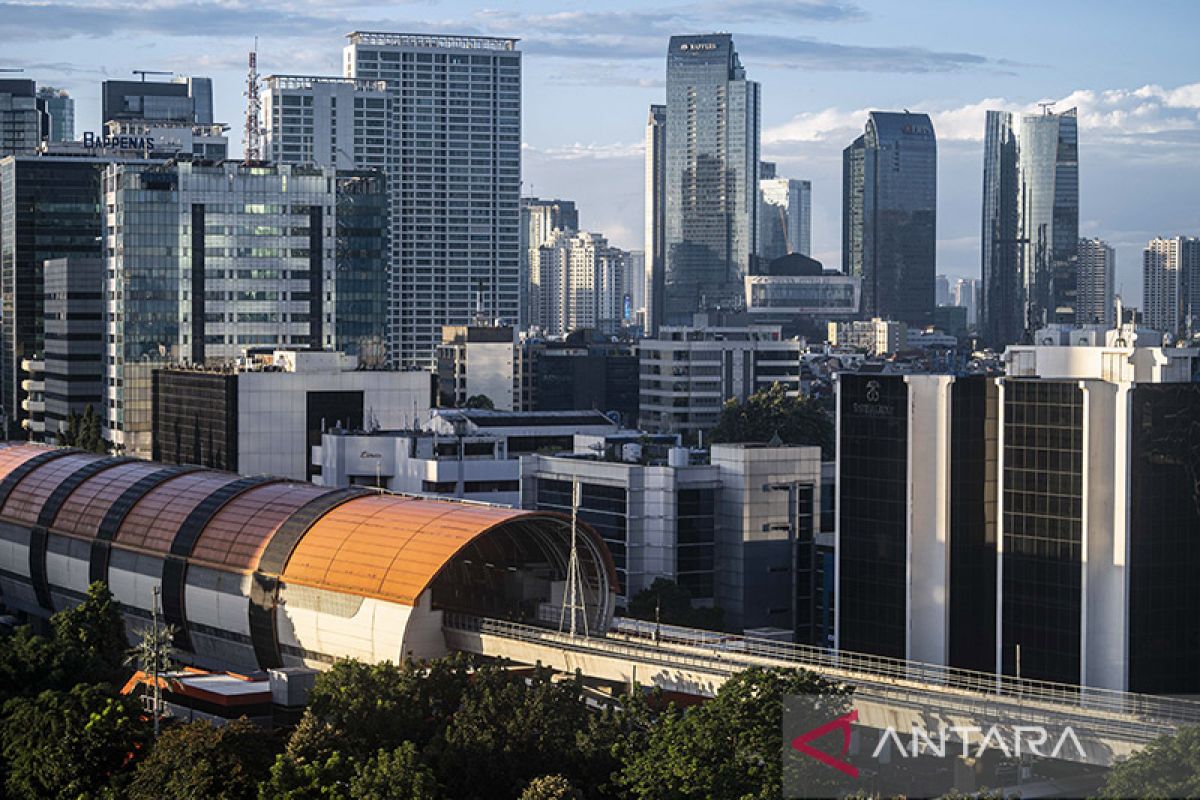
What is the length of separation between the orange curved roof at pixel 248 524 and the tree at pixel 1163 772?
5754cm

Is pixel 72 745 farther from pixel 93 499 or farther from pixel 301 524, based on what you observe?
pixel 93 499

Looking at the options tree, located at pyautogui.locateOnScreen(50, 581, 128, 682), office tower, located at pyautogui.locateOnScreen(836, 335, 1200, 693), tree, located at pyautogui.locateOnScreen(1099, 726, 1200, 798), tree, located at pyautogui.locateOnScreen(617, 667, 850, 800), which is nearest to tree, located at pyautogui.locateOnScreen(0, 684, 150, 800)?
tree, located at pyautogui.locateOnScreen(50, 581, 128, 682)

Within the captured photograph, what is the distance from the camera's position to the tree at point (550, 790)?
70.8 meters

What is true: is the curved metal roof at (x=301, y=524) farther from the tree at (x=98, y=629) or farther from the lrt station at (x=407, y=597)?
the tree at (x=98, y=629)

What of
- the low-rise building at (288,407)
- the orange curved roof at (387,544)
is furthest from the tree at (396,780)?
the low-rise building at (288,407)

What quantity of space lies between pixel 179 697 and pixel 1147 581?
1751 inches

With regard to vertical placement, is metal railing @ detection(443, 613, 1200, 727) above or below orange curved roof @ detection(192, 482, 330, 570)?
below

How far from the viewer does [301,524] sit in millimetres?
112875

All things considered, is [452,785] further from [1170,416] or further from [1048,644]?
[1170,416]

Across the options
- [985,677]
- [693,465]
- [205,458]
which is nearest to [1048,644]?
[985,677]

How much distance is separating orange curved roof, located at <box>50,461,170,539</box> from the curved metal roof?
0.09 meters

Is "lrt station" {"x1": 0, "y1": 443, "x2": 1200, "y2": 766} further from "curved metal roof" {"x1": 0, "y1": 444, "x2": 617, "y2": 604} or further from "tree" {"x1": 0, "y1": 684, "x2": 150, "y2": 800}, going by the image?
"tree" {"x1": 0, "y1": 684, "x2": 150, "y2": 800}

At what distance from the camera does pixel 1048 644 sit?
326 feet

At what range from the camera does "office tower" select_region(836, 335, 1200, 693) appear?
97.4m
